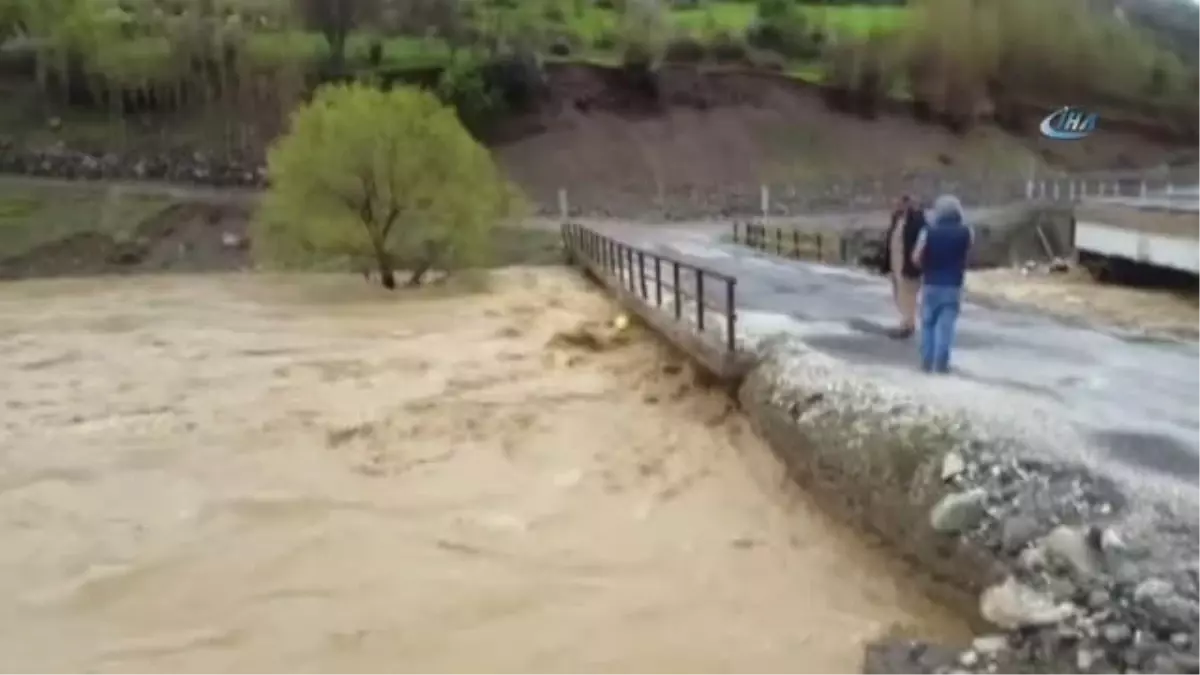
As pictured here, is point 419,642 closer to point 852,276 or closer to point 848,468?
point 848,468

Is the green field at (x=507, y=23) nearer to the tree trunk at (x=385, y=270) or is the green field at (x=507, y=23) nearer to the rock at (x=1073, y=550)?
the tree trunk at (x=385, y=270)

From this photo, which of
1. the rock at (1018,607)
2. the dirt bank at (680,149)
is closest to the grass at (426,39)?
the dirt bank at (680,149)

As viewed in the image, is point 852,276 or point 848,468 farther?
point 852,276

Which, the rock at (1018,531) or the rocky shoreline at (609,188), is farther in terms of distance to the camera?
the rocky shoreline at (609,188)

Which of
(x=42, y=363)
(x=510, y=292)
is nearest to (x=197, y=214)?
(x=510, y=292)

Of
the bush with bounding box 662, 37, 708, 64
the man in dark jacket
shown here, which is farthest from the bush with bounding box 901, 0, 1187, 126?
the man in dark jacket

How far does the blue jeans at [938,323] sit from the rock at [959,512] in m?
2.70

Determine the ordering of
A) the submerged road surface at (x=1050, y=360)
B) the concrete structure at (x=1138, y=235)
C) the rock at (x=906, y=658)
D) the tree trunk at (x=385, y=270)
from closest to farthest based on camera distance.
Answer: the rock at (x=906, y=658)
the submerged road surface at (x=1050, y=360)
the concrete structure at (x=1138, y=235)
the tree trunk at (x=385, y=270)

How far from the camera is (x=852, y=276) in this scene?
19438 mm

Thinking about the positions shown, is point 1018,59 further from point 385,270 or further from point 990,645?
point 990,645

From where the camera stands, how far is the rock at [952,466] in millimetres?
8094

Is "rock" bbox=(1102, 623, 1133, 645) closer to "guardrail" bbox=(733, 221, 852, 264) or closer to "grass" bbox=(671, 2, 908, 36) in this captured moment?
"guardrail" bbox=(733, 221, 852, 264)

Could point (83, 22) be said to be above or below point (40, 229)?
above

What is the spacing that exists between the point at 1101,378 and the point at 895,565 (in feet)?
13.2
